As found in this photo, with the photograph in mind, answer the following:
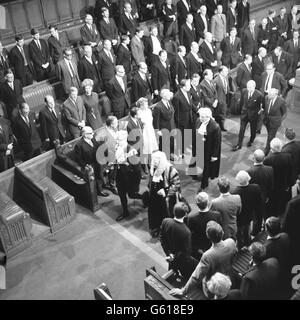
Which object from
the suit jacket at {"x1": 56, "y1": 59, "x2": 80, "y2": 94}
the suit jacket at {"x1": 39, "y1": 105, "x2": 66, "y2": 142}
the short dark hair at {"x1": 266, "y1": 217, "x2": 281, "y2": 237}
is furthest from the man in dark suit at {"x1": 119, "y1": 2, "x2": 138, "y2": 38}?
the short dark hair at {"x1": 266, "y1": 217, "x2": 281, "y2": 237}

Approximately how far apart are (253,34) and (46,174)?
6.17 meters

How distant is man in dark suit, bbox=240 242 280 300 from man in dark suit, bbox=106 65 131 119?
15.5 feet

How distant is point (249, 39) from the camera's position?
10.3 metres

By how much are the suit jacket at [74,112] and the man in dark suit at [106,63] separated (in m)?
1.23

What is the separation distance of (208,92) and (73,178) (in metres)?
2.99

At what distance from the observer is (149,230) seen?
21.1 feet

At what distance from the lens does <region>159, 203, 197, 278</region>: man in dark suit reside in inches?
184

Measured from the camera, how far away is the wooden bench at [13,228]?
5938 millimetres

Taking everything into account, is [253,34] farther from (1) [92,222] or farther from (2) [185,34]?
(1) [92,222]

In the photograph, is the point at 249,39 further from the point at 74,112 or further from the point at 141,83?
the point at 74,112

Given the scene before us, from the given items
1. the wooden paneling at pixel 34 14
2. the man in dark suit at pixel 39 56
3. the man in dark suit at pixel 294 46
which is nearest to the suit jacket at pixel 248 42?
the man in dark suit at pixel 294 46

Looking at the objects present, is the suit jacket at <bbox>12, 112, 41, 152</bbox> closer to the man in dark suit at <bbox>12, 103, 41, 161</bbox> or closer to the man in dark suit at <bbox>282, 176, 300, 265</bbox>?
the man in dark suit at <bbox>12, 103, 41, 161</bbox>

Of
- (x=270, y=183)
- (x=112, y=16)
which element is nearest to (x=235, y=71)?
(x=112, y=16)

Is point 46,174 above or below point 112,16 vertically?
below
